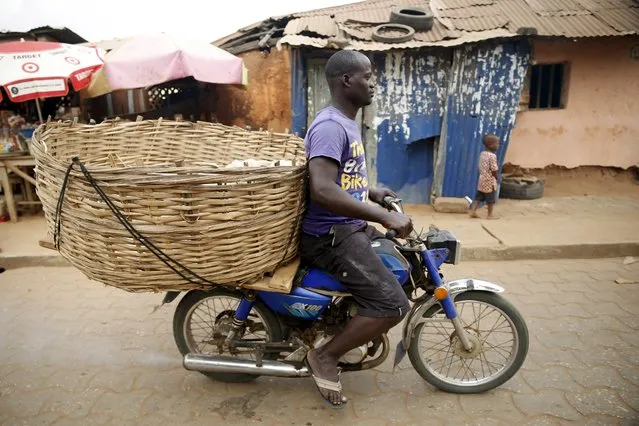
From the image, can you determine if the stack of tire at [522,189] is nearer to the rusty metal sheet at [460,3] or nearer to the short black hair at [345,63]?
the rusty metal sheet at [460,3]

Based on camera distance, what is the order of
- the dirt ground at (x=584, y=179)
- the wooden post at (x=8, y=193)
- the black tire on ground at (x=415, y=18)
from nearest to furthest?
the wooden post at (x=8, y=193)
the black tire on ground at (x=415, y=18)
the dirt ground at (x=584, y=179)

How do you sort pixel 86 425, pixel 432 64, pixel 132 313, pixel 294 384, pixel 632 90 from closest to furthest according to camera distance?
pixel 86 425
pixel 294 384
pixel 132 313
pixel 432 64
pixel 632 90

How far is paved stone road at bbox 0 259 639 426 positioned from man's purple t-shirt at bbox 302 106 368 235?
1.15m

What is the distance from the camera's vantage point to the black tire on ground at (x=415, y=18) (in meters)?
6.52

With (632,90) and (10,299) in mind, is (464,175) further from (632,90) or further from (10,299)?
(10,299)

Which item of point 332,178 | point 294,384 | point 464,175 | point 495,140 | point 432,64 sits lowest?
point 294,384

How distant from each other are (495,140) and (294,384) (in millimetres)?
4702

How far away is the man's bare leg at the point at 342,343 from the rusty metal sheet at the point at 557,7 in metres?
6.51

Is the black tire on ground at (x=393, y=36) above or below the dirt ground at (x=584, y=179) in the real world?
above

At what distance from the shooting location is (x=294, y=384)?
290cm

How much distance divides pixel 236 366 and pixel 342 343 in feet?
2.26

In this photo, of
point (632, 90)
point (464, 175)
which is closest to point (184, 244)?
point (464, 175)

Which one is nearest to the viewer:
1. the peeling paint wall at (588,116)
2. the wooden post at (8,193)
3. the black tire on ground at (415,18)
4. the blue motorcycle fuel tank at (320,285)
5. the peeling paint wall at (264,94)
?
the blue motorcycle fuel tank at (320,285)

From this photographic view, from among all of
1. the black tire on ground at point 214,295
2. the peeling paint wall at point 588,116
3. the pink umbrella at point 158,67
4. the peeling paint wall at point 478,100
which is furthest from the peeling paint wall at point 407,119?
the black tire on ground at point 214,295
